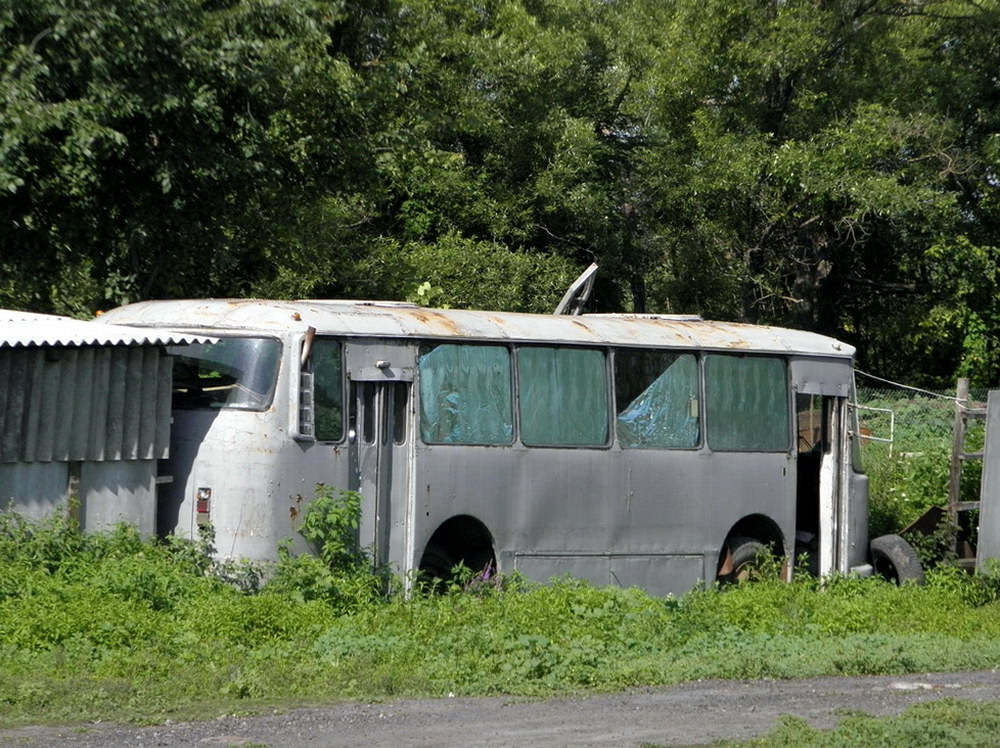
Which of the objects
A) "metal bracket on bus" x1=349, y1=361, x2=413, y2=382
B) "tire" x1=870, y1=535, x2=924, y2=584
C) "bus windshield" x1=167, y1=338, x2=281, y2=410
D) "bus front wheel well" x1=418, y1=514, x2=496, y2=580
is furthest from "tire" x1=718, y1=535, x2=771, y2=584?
"bus windshield" x1=167, y1=338, x2=281, y2=410

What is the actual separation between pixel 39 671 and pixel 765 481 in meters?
7.40

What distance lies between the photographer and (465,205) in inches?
951

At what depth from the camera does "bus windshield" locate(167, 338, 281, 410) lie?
34.4 ft

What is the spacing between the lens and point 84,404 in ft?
33.1

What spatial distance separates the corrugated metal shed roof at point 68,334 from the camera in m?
9.75

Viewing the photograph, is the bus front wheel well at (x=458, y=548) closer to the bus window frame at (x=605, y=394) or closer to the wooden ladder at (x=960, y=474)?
the bus window frame at (x=605, y=394)

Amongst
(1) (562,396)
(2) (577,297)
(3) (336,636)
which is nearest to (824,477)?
(2) (577,297)

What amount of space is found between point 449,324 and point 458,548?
1.96m

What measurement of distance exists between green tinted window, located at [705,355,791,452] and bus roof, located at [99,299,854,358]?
18 centimetres

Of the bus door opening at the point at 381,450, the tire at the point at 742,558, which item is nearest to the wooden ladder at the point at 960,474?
the tire at the point at 742,558

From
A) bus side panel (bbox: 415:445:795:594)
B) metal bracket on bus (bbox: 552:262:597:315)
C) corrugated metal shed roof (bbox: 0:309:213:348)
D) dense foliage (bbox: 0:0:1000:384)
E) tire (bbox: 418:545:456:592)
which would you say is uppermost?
dense foliage (bbox: 0:0:1000:384)

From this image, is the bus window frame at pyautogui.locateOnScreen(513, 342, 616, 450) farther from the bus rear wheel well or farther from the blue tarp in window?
the bus rear wheel well

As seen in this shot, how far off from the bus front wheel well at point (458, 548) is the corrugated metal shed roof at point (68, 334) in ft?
8.61

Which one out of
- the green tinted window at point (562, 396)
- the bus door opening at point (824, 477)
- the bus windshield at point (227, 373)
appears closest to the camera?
the bus windshield at point (227, 373)
